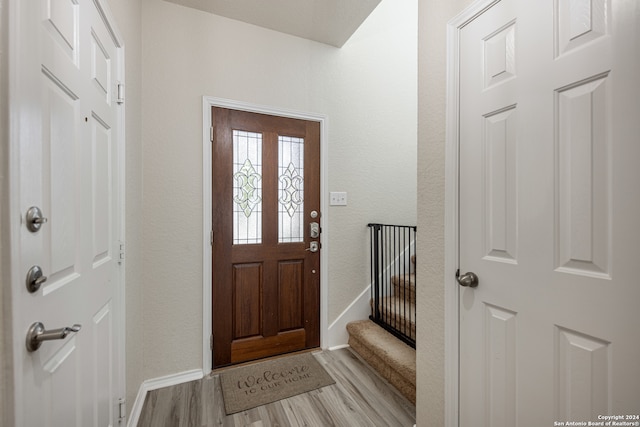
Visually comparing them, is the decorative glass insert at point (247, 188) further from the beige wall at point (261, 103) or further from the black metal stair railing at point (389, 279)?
the black metal stair railing at point (389, 279)

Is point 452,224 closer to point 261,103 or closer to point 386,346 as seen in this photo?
point 386,346

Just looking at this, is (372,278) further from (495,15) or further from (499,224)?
(495,15)

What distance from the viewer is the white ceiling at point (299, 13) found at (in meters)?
2.07

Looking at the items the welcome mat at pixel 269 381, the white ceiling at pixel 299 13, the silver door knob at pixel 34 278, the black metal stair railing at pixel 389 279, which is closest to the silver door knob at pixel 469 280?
the black metal stair railing at pixel 389 279

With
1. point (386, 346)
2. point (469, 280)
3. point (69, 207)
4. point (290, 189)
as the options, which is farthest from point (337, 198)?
point (69, 207)

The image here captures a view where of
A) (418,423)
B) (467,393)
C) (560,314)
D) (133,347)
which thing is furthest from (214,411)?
(560,314)

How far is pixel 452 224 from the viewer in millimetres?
1292

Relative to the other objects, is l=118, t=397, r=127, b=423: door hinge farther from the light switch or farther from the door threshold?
the light switch

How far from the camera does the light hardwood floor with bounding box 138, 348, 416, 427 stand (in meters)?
1.66

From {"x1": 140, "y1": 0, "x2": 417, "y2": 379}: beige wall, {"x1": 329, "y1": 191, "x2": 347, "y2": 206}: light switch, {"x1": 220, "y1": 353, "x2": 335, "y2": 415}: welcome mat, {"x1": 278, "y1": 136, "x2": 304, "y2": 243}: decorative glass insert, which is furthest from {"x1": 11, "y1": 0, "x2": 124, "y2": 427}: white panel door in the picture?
{"x1": 329, "y1": 191, "x2": 347, "y2": 206}: light switch

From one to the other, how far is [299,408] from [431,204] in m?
1.50

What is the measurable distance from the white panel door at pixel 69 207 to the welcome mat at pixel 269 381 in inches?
27.9

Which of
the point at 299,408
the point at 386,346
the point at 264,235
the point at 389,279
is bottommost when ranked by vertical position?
the point at 299,408

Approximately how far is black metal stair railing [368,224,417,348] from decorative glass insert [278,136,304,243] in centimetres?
72
